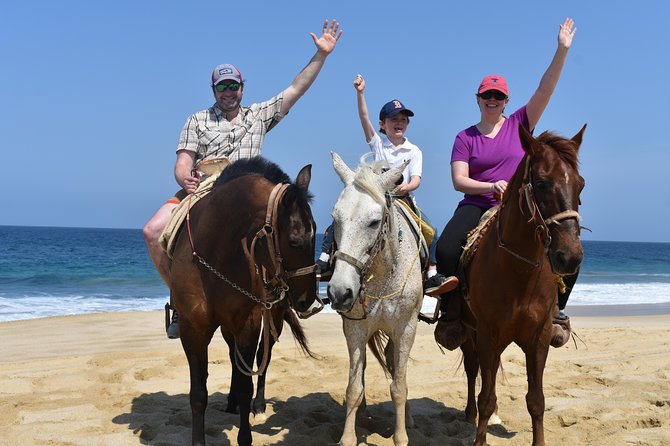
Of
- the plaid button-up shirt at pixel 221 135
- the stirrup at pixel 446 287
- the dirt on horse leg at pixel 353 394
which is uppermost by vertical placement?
the plaid button-up shirt at pixel 221 135

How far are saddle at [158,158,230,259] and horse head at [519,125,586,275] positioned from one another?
223 cm

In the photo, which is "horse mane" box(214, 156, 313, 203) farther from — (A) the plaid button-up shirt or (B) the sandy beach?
(B) the sandy beach

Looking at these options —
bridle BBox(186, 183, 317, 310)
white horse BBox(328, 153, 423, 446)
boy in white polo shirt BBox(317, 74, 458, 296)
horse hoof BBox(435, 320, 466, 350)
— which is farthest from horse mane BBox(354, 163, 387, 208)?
horse hoof BBox(435, 320, 466, 350)

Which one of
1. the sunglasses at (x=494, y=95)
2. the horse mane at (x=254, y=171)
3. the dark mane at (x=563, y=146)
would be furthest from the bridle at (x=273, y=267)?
the sunglasses at (x=494, y=95)

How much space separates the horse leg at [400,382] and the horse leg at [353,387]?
23 centimetres

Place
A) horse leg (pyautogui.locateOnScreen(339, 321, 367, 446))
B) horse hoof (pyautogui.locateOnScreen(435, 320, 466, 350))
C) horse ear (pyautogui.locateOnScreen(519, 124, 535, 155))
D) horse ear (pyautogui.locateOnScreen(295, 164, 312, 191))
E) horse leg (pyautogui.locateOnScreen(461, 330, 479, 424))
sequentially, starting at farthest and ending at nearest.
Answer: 1. horse leg (pyautogui.locateOnScreen(461, 330, 479, 424))
2. horse hoof (pyautogui.locateOnScreen(435, 320, 466, 350))
3. horse leg (pyautogui.locateOnScreen(339, 321, 367, 446))
4. horse ear (pyautogui.locateOnScreen(295, 164, 312, 191))
5. horse ear (pyautogui.locateOnScreen(519, 124, 535, 155))

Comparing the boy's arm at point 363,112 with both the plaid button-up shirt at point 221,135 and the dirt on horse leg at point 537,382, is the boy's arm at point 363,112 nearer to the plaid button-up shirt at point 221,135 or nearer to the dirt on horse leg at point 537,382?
the plaid button-up shirt at point 221,135

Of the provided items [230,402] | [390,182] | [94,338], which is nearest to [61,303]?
[94,338]

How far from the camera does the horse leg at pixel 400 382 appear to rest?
4262 millimetres

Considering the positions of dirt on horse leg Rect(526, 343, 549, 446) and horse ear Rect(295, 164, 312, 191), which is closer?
horse ear Rect(295, 164, 312, 191)

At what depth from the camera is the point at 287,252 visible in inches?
156

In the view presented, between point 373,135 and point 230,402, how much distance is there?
263 centimetres

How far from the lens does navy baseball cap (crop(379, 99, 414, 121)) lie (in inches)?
211

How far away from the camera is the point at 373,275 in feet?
13.8
